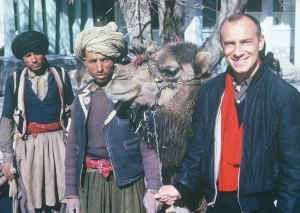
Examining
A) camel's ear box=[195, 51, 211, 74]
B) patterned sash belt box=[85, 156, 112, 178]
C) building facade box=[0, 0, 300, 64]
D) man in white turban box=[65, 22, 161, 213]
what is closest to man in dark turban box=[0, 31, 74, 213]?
man in white turban box=[65, 22, 161, 213]

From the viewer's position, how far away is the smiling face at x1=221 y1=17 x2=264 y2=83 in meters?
2.24

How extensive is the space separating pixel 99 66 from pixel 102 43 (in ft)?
0.53

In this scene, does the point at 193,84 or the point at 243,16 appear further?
the point at 193,84

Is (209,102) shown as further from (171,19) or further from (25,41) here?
(171,19)

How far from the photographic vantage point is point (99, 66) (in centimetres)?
281

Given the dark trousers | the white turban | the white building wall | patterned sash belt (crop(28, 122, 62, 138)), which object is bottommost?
the dark trousers

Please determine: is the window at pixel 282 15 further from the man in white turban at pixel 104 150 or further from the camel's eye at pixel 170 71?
the man in white turban at pixel 104 150

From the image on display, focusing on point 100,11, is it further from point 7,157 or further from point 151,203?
point 151,203

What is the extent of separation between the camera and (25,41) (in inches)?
148

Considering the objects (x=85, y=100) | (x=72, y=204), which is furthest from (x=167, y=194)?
(x=85, y=100)

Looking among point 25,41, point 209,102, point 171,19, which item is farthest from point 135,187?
point 171,19

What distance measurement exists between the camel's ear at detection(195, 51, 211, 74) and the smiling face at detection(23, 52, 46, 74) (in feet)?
5.15

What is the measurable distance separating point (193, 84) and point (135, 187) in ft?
3.01

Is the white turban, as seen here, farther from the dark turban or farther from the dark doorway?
the dark doorway
